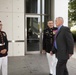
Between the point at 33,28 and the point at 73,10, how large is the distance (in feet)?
62.1

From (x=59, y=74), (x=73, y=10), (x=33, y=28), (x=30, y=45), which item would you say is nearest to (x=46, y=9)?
(x=33, y=28)

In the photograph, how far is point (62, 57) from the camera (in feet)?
17.7

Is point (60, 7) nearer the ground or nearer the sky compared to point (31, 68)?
nearer the sky

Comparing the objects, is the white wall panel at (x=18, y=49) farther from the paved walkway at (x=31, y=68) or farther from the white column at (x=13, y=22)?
the paved walkway at (x=31, y=68)

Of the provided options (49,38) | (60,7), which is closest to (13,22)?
(60,7)

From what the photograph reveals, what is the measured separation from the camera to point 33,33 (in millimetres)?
14547

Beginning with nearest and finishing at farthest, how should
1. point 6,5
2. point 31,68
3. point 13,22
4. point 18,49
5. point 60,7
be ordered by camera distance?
point 31,68
point 6,5
point 13,22
point 18,49
point 60,7

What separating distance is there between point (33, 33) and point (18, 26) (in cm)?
160

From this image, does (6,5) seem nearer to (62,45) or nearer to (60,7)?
(60,7)

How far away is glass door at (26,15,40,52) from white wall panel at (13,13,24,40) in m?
0.93

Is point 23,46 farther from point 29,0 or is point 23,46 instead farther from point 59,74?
point 59,74

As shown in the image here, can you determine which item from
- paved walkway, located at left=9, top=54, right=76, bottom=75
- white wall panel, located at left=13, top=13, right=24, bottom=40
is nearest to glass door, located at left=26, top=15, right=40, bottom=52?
white wall panel, located at left=13, top=13, right=24, bottom=40

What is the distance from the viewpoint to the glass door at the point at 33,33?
1431 cm

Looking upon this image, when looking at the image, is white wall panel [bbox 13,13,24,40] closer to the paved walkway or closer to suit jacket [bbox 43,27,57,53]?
the paved walkway
